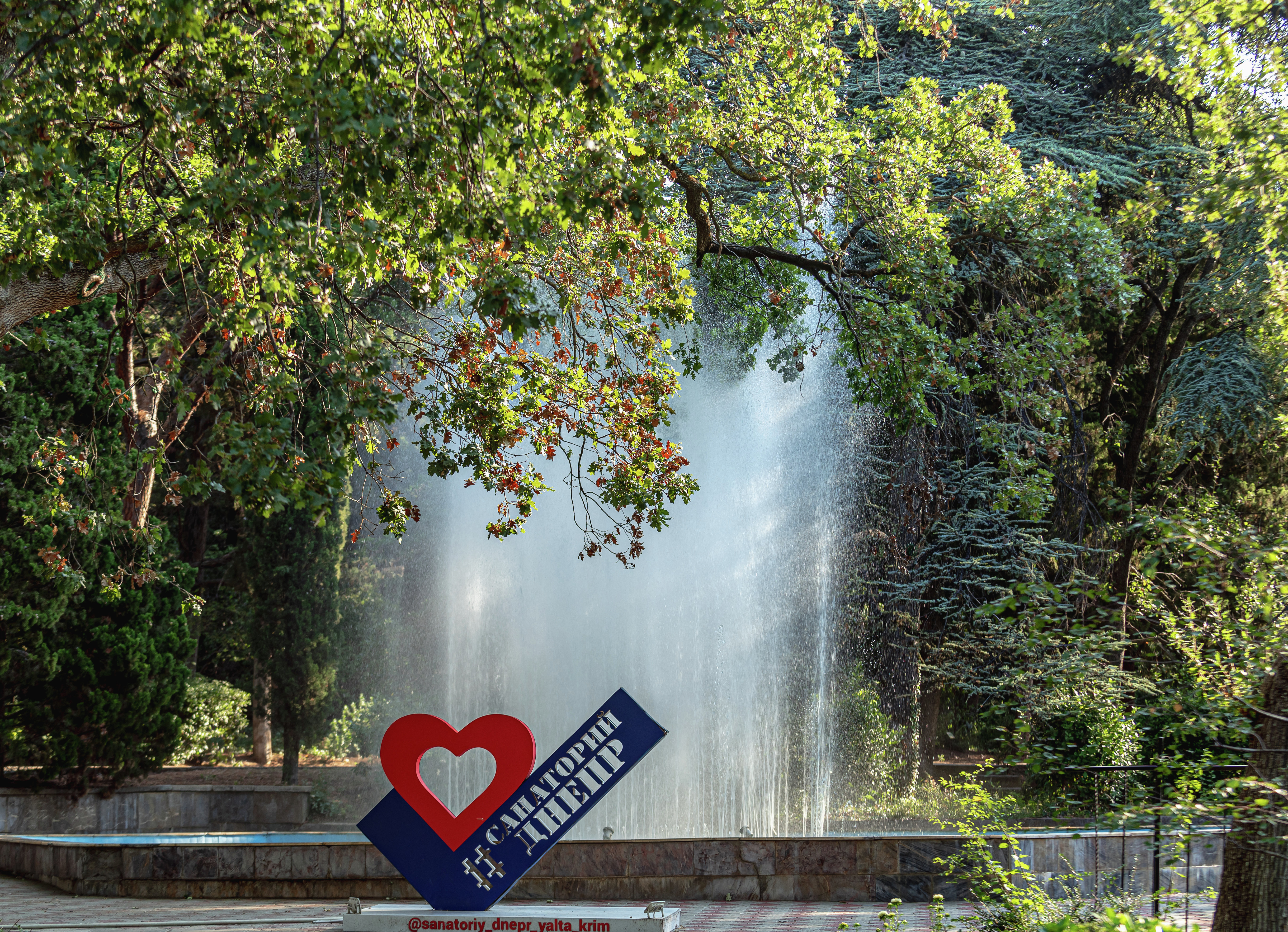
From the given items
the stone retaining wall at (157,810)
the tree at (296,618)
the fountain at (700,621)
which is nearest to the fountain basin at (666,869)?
the fountain at (700,621)

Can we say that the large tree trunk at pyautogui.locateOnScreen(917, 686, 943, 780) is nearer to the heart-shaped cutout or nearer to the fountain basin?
the heart-shaped cutout

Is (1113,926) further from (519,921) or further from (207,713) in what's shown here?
(207,713)

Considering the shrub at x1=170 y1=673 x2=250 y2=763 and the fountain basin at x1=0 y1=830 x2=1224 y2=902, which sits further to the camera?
the shrub at x1=170 y1=673 x2=250 y2=763

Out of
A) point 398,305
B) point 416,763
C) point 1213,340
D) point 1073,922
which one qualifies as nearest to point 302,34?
point 416,763

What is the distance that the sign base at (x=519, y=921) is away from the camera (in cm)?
584

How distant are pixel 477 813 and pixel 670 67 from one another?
5215mm

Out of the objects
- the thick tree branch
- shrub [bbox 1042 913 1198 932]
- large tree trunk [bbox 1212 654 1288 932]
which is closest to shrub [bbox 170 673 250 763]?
the thick tree branch

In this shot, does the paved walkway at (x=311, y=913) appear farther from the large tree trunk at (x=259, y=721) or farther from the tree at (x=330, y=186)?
the large tree trunk at (x=259, y=721)

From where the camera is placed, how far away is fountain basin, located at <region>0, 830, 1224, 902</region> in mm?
8344

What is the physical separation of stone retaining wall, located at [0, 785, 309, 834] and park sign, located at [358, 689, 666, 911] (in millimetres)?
9369

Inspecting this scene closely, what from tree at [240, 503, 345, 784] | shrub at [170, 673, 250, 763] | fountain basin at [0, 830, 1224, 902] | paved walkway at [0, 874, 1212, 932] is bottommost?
paved walkway at [0, 874, 1212, 932]

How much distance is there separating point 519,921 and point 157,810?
36.6ft

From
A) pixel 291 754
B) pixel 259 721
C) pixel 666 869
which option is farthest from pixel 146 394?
pixel 259 721

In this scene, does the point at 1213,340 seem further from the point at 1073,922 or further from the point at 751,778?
the point at 1073,922
